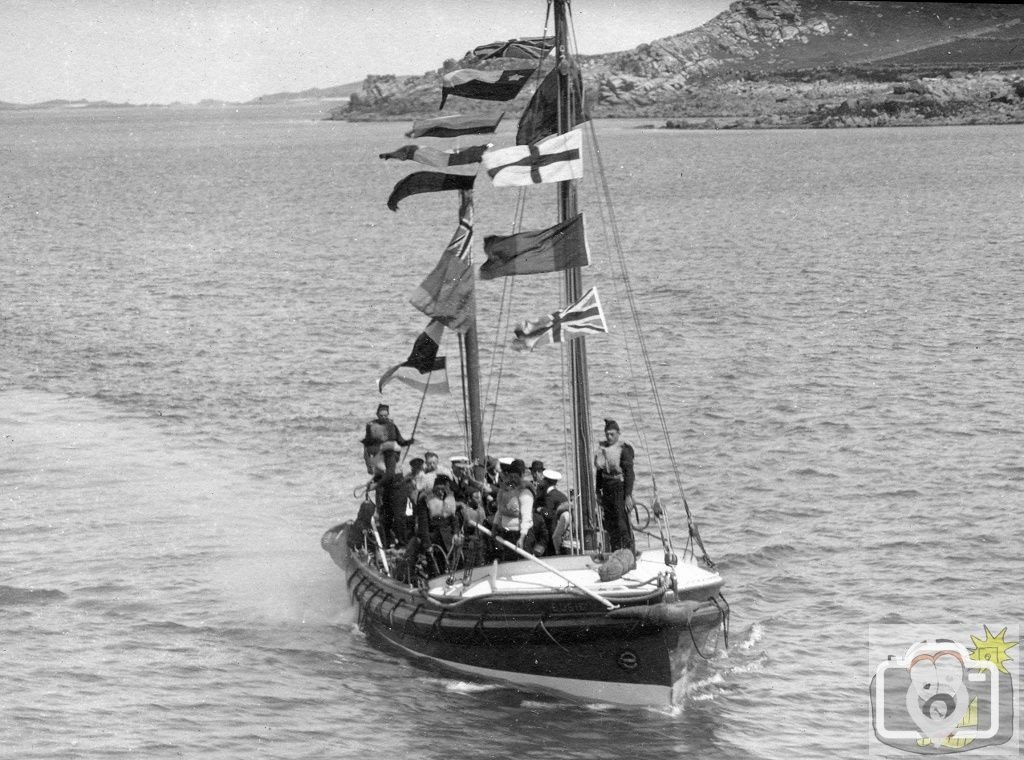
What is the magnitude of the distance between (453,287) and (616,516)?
4.84 meters

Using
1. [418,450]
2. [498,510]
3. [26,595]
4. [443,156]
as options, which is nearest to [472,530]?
[498,510]

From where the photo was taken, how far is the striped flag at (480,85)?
25.1 metres

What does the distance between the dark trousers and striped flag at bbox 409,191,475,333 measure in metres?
4.04

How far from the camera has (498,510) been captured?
2450 centimetres

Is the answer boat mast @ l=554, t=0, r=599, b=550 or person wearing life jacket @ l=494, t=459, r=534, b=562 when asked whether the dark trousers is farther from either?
person wearing life jacket @ l=494, t=459, r=534, b=562

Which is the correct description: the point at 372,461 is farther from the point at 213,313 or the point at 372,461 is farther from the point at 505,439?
the point at 213,313

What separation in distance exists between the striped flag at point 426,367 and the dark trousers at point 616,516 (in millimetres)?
4165

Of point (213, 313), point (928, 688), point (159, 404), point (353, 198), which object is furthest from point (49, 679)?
point (353, 198)

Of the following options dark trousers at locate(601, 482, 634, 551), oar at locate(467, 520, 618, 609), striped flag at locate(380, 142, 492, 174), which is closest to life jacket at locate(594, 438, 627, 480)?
dark trousers at locate(601, 482, 634, 551)

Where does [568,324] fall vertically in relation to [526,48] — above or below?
below

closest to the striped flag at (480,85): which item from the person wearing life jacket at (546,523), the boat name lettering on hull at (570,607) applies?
the person wearing life jacket at (546,523)

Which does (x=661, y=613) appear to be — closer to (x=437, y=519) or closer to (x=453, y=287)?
(x=437, y=519)

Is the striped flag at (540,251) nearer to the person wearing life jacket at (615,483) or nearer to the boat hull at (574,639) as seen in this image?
the person wearing life jacket at (615,483)

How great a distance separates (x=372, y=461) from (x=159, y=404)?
20481 mm
